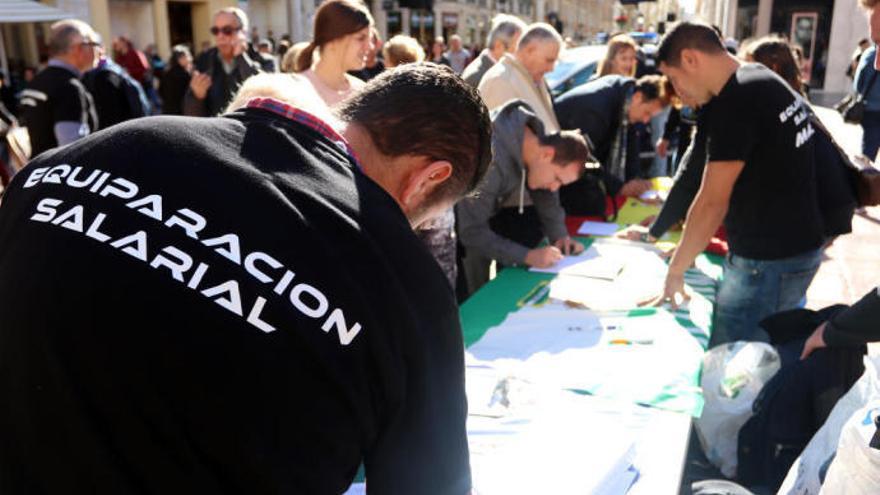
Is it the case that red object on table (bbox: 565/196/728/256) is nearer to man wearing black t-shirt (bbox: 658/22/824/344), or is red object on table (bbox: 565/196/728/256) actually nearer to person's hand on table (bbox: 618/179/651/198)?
person's hand on table (bbox: 618/179/651/198)

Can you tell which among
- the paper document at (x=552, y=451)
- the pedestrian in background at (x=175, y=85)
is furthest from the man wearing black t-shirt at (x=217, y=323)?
the pedestrian in background at (x=175, y=85)

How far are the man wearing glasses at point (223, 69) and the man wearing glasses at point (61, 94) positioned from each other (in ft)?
1.84

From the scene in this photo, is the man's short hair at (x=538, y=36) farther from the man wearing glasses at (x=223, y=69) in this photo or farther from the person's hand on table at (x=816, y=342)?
the person's hand on table at (x=816, y=342)

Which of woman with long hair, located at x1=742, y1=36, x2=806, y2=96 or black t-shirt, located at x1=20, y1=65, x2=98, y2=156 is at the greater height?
woman with long hair, located at x1=742, y1=36, x2=806, y2=96

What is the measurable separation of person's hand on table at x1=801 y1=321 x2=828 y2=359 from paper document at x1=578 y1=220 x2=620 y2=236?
4.57 ft

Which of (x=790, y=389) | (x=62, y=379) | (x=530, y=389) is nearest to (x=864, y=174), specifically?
(x=790, y=389)

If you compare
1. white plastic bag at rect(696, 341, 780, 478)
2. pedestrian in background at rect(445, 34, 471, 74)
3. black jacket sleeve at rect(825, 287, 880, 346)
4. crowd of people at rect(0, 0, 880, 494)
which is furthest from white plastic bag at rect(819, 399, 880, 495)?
pedestrian in background at rect(445, 34, 471, 74)

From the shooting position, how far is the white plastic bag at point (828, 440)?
155 centimetres

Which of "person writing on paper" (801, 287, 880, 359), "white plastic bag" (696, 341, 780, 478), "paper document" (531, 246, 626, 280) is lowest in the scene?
"white plastic bag" (696, 341, 780, 478)

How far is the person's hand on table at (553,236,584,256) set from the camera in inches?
118

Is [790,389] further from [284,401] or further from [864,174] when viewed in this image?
[284,401]

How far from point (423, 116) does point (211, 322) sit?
0.36 m

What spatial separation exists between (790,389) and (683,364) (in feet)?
0.90

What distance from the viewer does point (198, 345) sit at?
748 mm
